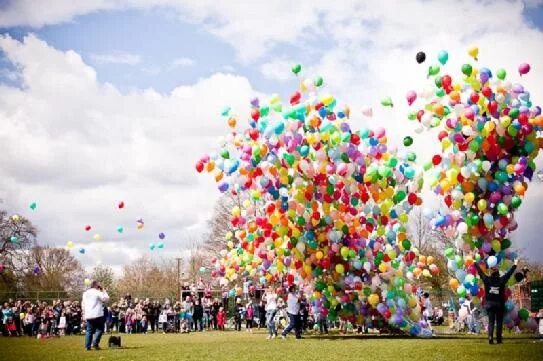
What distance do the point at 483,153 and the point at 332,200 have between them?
4.19 meters

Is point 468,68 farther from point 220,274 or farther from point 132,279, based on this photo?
point 132,279

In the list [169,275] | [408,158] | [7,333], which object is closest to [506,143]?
[408,158]

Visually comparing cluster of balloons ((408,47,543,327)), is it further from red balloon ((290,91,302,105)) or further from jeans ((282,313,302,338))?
jeans ((282,313,302,338))

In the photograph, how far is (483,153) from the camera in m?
15.3

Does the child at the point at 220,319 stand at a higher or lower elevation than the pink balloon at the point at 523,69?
lower

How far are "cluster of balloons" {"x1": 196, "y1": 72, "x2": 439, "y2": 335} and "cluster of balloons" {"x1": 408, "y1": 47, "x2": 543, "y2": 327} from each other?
1387 mm

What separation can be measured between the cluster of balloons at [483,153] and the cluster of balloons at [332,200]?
4.55 ft

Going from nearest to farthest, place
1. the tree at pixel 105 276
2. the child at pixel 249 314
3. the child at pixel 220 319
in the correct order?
the child at pixel 249 314 → the child at pixel 220 319 → the tree at pixel 105 276

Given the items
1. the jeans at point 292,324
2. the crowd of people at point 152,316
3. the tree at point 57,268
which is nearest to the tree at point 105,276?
the tree at point 57,268

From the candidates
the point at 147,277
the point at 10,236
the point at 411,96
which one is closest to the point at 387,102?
the point at 411,96

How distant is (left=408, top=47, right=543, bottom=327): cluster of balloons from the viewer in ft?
49.5

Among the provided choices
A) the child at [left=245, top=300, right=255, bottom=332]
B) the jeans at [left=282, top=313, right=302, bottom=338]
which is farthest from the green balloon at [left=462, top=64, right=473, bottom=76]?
the child at [left=245, top=300, right=255, bottom=332]

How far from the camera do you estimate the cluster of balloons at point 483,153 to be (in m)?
15.1

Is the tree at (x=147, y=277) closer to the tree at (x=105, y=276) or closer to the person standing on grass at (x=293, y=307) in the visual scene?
the tree at (x=105, y=276)
